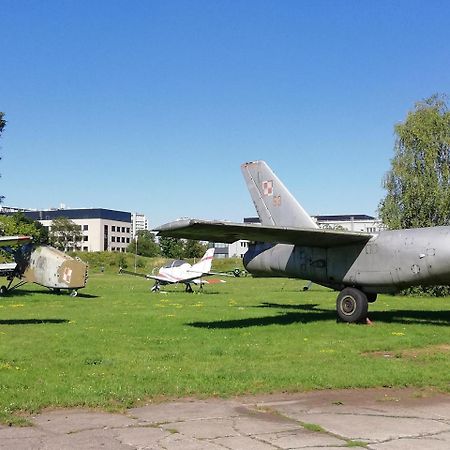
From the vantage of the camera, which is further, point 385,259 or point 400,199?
point 400,199

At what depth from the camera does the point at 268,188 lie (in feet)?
72.1

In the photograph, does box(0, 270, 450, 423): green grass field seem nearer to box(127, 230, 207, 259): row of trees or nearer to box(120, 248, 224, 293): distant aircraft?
box(120, 248, 224, 293): distant aircraft

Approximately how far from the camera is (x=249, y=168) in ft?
74.5

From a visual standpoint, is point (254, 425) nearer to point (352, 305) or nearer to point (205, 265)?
point (352, 305)

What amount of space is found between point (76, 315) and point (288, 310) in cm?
779

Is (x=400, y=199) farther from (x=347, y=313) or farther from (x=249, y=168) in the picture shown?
(x=347, y=313)

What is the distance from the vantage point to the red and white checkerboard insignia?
71.9 ft

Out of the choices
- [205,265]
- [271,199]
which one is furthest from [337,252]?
[205,265]

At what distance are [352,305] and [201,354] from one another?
751 centimetres

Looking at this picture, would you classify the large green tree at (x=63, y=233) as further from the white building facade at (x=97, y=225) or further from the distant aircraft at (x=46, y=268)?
the distant aircraft at (x=46, y=268)

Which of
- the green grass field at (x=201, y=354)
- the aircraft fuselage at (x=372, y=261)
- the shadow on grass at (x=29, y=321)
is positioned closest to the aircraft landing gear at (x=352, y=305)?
the aircraft fuselage at (x=372, y=261)

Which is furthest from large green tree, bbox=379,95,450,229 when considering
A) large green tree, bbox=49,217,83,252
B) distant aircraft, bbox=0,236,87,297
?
large green tree, bbox=49,217,83,252

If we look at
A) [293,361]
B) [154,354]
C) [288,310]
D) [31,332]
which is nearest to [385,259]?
[288,310]

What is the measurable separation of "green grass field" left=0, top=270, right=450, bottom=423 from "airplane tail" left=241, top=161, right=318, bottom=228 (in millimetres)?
3306
